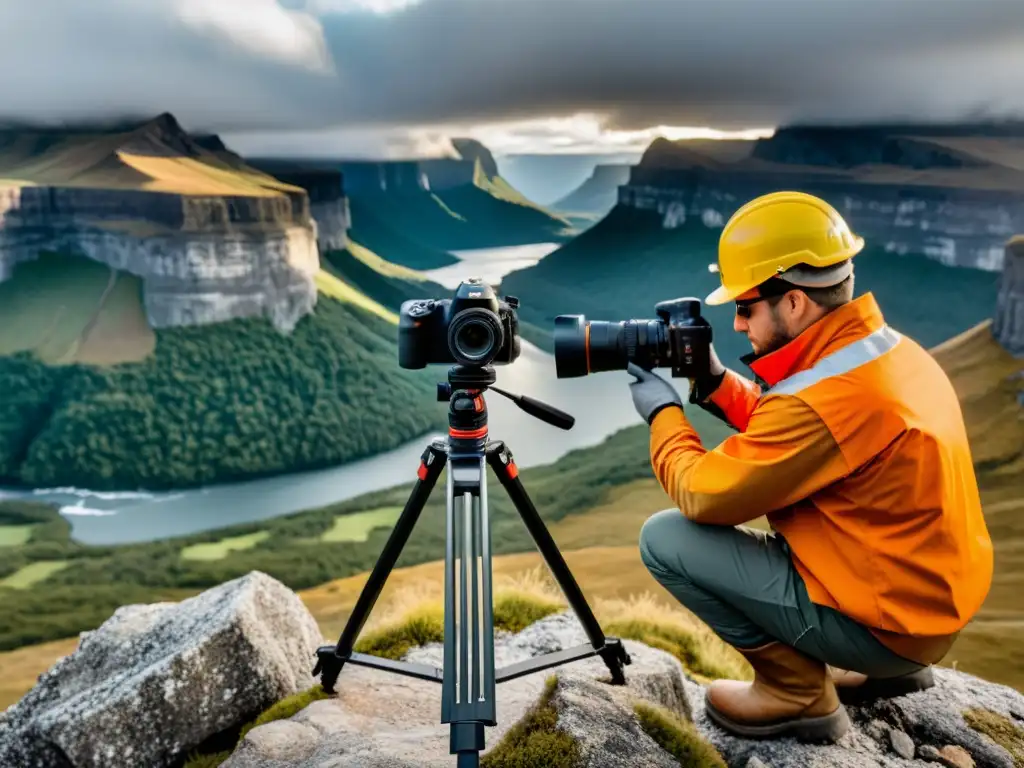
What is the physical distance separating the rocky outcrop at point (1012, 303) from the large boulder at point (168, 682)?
631 inches

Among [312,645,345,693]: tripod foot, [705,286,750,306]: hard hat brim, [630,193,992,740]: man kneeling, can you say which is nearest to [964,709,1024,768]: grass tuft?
[630,193,992,740]: man kneeling

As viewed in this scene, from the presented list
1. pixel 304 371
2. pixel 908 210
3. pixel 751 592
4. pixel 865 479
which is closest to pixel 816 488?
pixel 865 479

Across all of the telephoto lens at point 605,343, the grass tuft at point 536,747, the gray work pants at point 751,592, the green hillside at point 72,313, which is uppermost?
the telephoto lens at point 605,343

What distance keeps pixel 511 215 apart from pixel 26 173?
33.5 ft

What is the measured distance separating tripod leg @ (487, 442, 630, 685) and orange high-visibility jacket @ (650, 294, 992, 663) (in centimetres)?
41

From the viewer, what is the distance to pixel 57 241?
53.1ft

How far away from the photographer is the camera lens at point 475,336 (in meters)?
1.68

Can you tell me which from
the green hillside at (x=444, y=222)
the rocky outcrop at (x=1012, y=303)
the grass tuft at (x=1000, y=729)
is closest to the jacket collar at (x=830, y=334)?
the grass tuft at (x=1000, y=729)

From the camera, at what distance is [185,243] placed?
17.9 m

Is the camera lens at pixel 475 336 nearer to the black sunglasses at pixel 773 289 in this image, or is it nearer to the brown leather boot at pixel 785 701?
the black sunglasses at pixel 773 289

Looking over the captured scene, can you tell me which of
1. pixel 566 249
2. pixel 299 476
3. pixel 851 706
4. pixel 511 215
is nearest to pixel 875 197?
pixel 566 249

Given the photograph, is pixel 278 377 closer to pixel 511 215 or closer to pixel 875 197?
pixel 511 215

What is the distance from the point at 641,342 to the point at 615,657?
36.5 inches

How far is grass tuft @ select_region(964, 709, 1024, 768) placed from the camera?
2.11 metres
